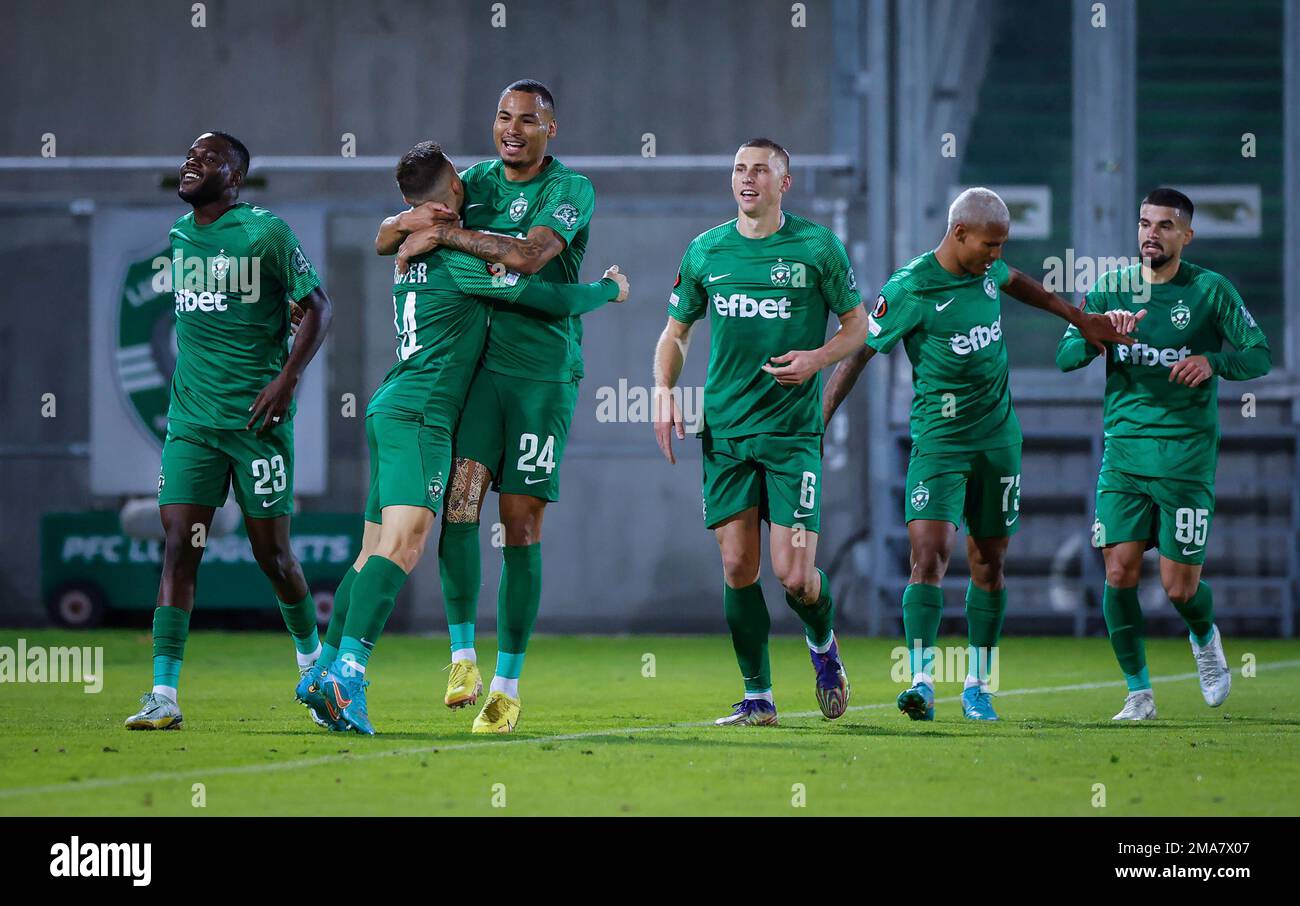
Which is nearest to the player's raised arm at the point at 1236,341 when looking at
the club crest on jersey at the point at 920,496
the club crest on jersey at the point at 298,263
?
the club crest on jersey at the point at 920,496

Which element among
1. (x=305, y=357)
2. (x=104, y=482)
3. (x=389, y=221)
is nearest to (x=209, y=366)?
(x=305, y=357)

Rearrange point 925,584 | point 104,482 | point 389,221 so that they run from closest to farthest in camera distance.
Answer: point 389,221 < point 925,584 < point 104,482

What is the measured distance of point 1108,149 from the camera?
1511cm

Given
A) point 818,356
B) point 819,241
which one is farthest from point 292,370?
point 819,241

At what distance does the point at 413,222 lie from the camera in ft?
22.8

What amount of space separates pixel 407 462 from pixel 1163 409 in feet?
11.2

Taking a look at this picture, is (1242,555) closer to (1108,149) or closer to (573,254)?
(1108,149)

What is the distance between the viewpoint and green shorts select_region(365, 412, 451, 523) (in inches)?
260

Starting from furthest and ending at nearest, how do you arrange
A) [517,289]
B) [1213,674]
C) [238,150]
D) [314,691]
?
[1213,674], [238,150], [517,289], [314,691]

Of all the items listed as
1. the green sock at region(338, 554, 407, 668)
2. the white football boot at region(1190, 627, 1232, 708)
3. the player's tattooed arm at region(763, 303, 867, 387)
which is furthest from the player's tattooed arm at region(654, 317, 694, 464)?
the white football boot at region(1190, 627, 1232, 708)

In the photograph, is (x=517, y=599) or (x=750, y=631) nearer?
(x=517, y=599)

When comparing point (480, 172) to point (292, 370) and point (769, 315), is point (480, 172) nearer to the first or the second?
point (292, 370)
